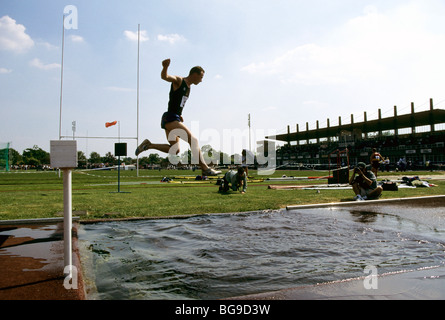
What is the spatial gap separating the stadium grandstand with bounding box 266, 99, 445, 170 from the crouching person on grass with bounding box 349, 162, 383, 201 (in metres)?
34.2

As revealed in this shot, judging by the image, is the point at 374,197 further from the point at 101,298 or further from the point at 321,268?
the point at 101,298

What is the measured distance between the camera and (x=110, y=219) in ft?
23.0

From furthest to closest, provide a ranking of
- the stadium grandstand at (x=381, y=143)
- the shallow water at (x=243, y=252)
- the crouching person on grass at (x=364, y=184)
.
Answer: the stadium grandstand at (x=381, y=143) → the crouching person on grass at (x=364, y=184) → the shallow water at (x=243, y=252)

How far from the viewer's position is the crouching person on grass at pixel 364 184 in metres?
10.7

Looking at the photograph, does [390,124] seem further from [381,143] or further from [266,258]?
[266,258]

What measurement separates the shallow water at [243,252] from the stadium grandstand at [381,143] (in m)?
39.5

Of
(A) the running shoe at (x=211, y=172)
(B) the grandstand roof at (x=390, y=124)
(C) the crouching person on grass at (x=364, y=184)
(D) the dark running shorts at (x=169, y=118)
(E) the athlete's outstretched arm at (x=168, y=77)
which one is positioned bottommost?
(C) the crouching person on grass at (x=364, y=184)

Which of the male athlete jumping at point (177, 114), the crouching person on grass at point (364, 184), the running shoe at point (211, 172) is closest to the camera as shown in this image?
the running shoe at point (211, 172)

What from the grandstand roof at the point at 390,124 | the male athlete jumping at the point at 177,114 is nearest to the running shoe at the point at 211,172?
the male athlete jumping at the point at 177,114

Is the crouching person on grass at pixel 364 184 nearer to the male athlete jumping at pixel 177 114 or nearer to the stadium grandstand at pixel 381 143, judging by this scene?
the male athlete jumping at pixel 177 114

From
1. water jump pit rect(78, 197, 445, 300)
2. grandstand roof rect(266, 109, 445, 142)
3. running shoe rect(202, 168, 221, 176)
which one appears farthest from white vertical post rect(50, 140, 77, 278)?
grandstand roof rect(266, 109, 445, 142)

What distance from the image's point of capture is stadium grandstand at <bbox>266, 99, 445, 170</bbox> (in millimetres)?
55250
